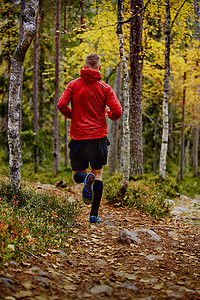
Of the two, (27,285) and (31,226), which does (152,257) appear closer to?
(31,226)

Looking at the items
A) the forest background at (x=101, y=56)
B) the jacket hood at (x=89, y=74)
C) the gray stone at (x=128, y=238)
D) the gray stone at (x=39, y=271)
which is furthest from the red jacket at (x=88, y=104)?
the forest background at (x=101, y=56)

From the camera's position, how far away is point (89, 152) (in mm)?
4570

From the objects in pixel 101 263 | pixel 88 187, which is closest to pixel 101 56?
pixel 88 187

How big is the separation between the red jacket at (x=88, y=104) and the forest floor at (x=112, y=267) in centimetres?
172

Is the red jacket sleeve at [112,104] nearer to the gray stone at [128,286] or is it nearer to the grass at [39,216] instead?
the grass at [39,216]

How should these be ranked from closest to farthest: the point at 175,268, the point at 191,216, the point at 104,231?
the point at 175,268
the point at 104,231
the point at 191,216

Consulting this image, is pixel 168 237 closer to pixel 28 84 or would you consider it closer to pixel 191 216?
pixel 191 216

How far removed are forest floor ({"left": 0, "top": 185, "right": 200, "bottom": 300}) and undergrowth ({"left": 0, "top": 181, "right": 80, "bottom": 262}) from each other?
0.14m

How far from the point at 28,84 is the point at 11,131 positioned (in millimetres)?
15527

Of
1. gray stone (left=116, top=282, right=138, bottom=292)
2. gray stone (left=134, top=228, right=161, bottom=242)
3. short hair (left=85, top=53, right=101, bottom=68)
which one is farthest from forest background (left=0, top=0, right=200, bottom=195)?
gray stone (left=116, top=282, right=138, bottom=292)

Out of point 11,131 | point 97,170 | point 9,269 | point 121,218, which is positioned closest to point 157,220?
point 121,218

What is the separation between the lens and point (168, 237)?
202 inches

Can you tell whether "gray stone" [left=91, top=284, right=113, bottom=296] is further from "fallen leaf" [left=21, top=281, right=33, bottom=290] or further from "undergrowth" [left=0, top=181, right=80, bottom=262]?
"undergrowth" [left=0, top=181, right=80, bottom=262]

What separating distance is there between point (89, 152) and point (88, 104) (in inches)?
31.4
